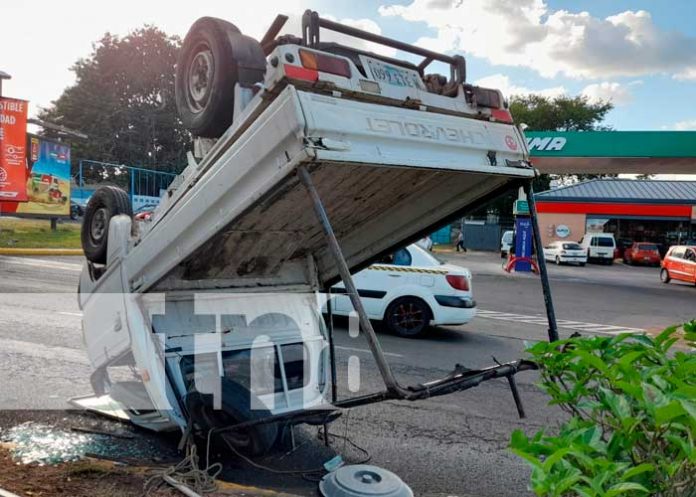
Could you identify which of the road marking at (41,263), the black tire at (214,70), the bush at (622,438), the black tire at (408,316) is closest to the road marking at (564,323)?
the black tire at (408,316)

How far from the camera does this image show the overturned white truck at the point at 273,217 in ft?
9.45

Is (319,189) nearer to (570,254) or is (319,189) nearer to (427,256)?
(427,256)

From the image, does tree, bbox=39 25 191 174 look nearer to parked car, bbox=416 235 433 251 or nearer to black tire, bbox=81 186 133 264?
parked car, bbox=416 235 433 251

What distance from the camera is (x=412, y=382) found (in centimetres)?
639

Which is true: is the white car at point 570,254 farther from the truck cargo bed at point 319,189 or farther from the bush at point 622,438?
the bush at point 622,438

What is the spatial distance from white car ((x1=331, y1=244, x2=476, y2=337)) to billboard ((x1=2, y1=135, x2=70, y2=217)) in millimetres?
18087

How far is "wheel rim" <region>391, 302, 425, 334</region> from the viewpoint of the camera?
9039 mm

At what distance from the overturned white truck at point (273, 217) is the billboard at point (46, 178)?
2097 centimetres

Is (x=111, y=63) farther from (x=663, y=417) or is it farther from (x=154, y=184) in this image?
(x=663, y=417)

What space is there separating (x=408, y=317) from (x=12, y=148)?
16194 mm

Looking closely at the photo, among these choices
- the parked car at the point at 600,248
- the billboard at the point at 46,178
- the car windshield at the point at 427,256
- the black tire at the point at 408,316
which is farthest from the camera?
the parked car at the point at 600,248

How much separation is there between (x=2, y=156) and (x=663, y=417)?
844 inches

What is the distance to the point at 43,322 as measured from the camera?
27.7 feet

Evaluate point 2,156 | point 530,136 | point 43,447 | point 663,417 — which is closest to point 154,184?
point 2,156
